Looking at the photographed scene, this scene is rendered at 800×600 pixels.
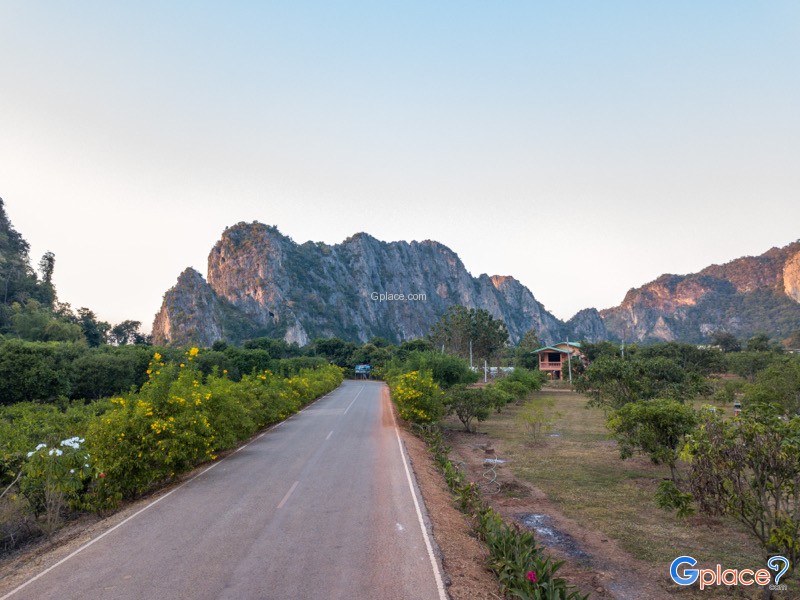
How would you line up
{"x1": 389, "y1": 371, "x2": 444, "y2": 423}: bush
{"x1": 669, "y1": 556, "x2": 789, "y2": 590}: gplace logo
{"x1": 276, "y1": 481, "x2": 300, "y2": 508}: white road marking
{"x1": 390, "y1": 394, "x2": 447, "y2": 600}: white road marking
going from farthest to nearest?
1. {"x1": 389, "y1": 371, "x2": 444, "y2": 423}: bush
2. {"x1": 276, "y1": 481, "x2": 300, "y2": 508}: white road marking
3. {"x1": 669, "y1": 556, "x2": 789, "y2": 590}: gplace logo
4. {"x1": 390, "y1": 394, "x2": 447, "y2": 600}: white road marking

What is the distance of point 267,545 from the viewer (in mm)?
9102

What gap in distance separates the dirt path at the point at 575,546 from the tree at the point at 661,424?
12.0 feet

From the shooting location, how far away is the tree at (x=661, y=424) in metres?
13.6

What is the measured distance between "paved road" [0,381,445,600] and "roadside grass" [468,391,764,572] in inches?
186

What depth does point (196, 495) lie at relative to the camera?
42.7 ft

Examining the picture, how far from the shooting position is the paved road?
24.5 ft

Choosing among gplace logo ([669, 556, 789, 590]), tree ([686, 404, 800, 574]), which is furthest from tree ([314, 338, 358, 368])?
tree ([686, 404, 800, 574])

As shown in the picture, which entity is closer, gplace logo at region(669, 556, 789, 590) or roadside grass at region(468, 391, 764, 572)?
gplace logo at region(669, 556, 789, 590)

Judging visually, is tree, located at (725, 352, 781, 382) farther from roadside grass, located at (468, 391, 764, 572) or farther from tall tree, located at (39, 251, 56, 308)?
tall tree, located at (39, 251, 56, 308)

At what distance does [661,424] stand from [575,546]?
582 cm

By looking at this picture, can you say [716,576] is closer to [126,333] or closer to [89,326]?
[89,326]

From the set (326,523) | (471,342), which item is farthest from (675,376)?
(471,342)

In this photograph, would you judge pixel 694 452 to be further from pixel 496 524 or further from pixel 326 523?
pixel 326 523

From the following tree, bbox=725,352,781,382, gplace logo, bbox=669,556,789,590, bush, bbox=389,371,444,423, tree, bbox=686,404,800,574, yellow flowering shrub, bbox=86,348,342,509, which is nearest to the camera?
tree, bbox=686,404,800,574
